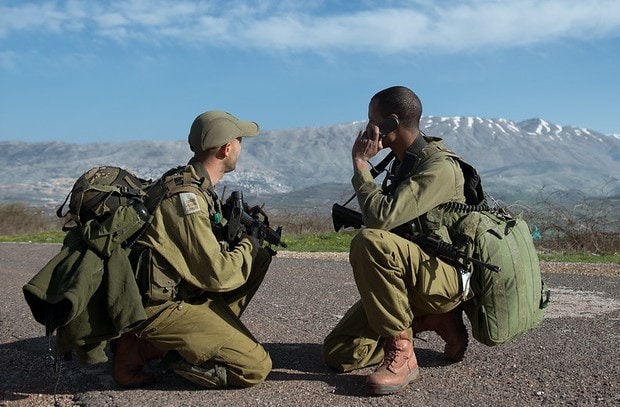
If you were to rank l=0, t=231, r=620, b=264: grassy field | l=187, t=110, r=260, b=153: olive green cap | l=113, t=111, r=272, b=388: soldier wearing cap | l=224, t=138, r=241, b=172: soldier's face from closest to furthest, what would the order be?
1. l=113, t=111, r=272, b=388: soldier wearing cap
2. l=187, t=110, r=260, b=153: olive green cap
3. l=224, t=138, r=241, b=172: soldier's face
4. l=0, t=231, r=620, b=264: grassy field

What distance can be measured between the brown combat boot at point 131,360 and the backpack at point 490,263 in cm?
174

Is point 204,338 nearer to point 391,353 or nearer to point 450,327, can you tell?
point 391,353

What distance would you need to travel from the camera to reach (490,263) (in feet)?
13.7

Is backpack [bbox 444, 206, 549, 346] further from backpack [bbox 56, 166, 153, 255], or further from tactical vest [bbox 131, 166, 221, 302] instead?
backpack [bbox 56, 166, 153, 255]

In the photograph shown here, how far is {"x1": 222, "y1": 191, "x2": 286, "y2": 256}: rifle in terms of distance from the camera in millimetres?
4254

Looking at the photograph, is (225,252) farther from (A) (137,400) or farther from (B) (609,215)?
(B) (609,215)

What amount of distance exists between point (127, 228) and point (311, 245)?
12.9 metres

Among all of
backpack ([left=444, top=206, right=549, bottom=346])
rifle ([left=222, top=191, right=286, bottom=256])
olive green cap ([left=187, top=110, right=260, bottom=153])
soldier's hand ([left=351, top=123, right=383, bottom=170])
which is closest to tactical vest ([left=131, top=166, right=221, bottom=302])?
rifle ([left=222, top=191, right=286, bottom=256])

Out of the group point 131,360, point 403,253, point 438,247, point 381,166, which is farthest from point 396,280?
point 131,360

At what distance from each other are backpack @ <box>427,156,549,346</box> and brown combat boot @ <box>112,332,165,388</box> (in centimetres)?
174

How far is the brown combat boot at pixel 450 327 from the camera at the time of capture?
456 cm

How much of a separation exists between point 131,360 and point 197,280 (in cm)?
67

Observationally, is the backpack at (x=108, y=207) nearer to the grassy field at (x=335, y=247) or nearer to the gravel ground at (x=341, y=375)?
the gravel ground at (x=341, y=375)

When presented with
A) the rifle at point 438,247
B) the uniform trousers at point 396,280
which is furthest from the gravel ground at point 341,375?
the rifle at point 438,247
